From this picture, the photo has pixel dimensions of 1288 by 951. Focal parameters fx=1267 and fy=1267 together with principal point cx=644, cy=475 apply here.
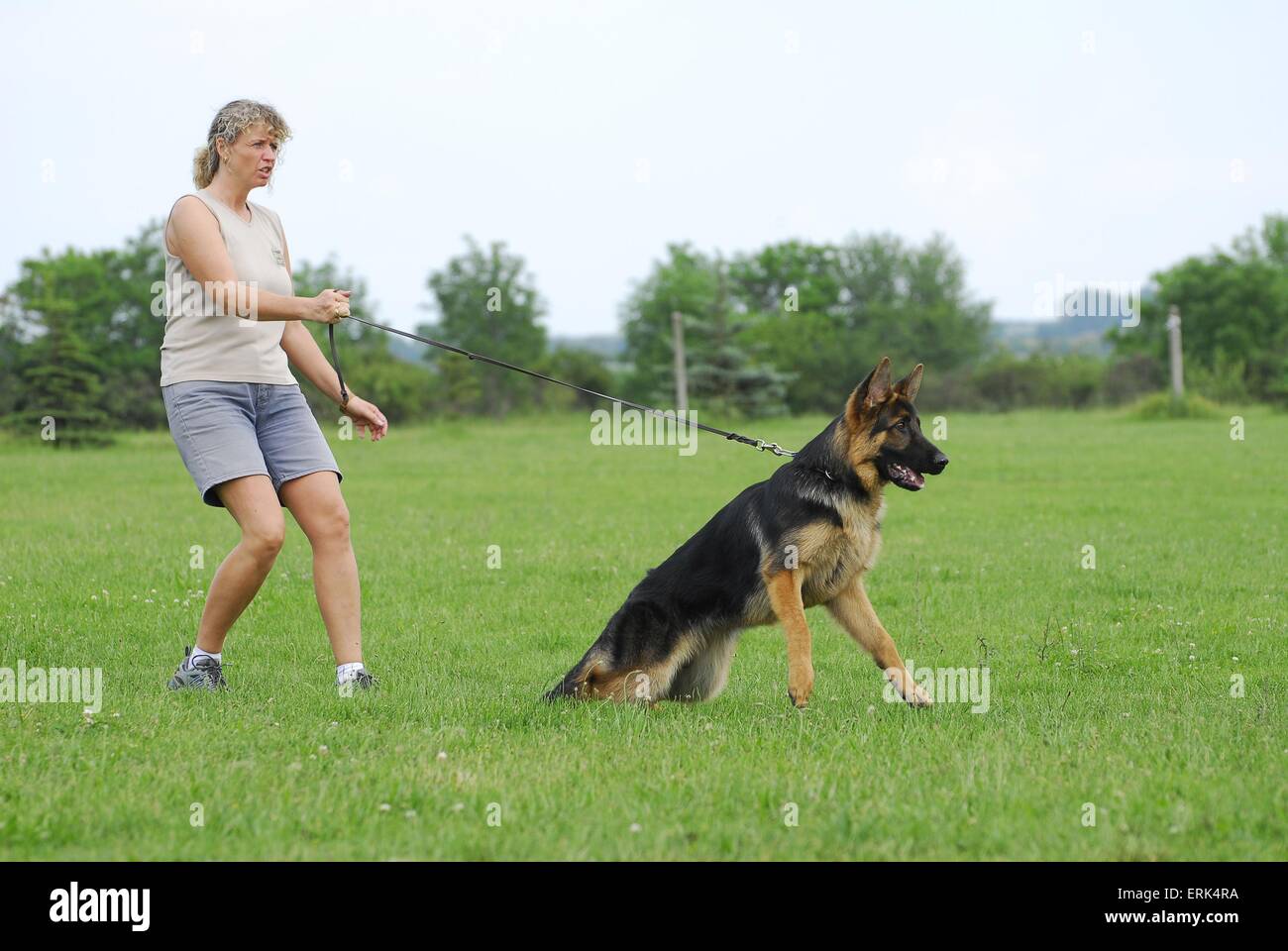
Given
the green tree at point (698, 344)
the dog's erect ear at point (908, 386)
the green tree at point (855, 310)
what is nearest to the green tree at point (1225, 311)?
the green tree at point (855, 310)

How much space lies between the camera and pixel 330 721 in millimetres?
5441

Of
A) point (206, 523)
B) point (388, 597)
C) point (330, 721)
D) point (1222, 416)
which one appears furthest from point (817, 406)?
point (330, 721)

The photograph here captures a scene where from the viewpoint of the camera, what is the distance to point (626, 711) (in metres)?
5.68

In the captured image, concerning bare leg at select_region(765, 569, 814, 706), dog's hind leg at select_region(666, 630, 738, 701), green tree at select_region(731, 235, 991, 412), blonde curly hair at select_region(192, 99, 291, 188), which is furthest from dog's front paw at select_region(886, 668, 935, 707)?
green tree at select_region(731, 235, 991, 412)

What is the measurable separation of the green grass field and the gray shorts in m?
1.06

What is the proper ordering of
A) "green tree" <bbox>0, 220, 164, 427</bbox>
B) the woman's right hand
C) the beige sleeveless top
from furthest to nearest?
"green tree" <bbox>0, 220, 164, 427</bbox>, the beige sleeveless top, the woman's right hand

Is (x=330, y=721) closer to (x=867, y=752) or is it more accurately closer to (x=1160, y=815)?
(x=867, y=752)

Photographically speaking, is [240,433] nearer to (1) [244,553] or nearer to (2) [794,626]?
(1) [244,553]

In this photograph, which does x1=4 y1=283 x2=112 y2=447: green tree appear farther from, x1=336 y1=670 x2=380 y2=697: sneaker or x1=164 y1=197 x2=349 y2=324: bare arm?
x1=164 y1=197 x2=349 y2=324: bare arm

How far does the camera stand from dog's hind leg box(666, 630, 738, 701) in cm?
606

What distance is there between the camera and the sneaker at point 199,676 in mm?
6086

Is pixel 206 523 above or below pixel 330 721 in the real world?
above
